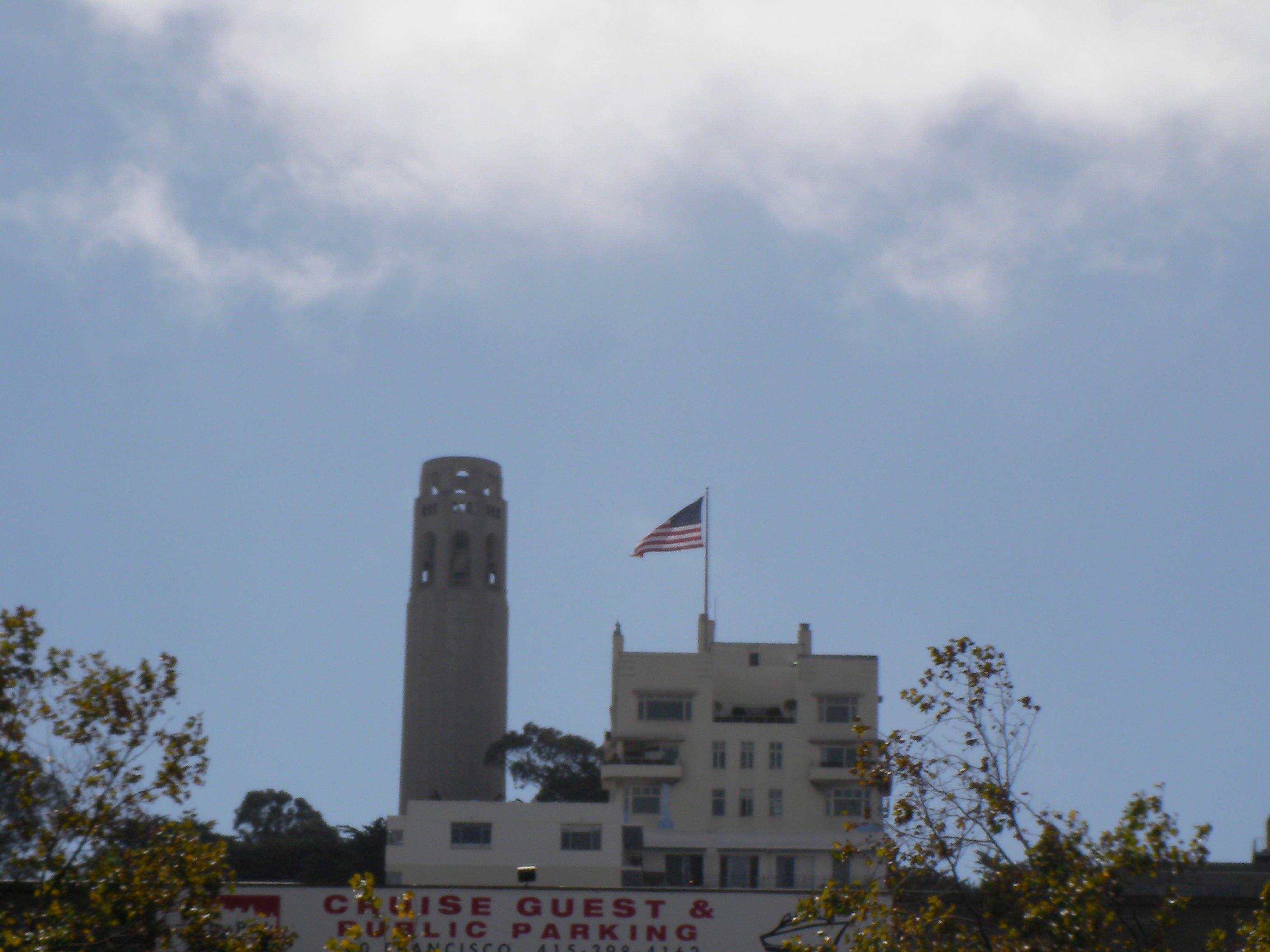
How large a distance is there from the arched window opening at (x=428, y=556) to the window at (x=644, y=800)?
146ft


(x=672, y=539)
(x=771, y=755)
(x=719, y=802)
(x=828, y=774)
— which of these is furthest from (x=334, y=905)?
(x=771, y=755)

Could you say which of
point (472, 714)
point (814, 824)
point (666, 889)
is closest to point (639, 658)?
point (814, 824)

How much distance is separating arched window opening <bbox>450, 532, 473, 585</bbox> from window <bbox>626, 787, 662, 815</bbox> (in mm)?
42151

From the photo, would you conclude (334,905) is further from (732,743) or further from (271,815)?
(271,815)

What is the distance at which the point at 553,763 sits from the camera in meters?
126

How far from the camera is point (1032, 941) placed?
22578 millimetres

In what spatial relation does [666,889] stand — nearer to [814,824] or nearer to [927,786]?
[927,786]

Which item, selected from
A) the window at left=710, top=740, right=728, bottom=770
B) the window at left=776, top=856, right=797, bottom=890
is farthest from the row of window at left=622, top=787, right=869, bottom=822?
the window at left=776, top=856, right=797, bottom=890

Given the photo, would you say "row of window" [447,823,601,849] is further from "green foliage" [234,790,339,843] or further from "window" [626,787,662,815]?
"green foliage" [234,790,339,843]

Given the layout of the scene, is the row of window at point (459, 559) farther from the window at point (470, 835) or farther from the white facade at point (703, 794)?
the window at point (470, 835)

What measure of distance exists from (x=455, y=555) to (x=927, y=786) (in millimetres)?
111917

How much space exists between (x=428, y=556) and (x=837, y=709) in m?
48.4

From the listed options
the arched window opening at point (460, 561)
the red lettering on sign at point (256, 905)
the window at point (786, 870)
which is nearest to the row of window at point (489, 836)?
the window at point (786, 870)

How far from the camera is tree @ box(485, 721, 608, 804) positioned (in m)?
120
